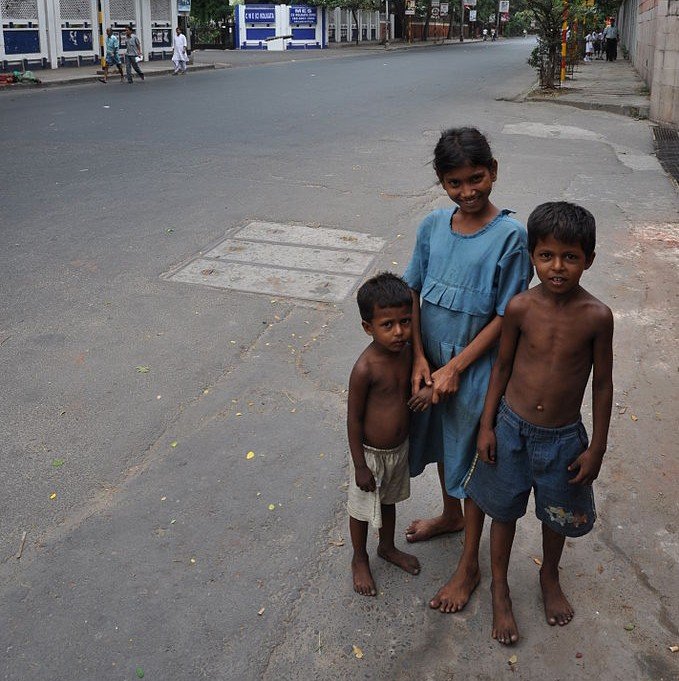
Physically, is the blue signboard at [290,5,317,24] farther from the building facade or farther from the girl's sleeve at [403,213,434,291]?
the girl's sleeve at [403,213,434,291]

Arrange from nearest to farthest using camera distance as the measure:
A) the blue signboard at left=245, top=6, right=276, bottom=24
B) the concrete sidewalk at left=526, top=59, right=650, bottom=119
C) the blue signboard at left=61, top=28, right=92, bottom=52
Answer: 1. the concrete sidewalk at left=526, top=59, right=650, bottom=119
2. the blue signboard at left=61, top=28, right=92, bottom=52
3. the blue signboard at left=245, top=6, right=276, bottom=24

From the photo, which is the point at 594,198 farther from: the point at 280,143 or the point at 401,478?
the point at 401,478

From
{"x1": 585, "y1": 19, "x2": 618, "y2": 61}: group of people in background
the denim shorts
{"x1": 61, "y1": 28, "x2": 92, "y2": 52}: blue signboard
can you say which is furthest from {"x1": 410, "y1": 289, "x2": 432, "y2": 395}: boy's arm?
{"x1": 585, "y1": 19, "x2": 618, "y2": 61}: group of people in background

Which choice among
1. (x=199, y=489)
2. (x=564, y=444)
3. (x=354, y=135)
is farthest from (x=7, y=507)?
(x=354, y=135)

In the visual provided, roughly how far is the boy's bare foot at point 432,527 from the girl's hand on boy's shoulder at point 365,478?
540mm

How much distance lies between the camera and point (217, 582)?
9.02 ft

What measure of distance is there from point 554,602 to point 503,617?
0.20 m

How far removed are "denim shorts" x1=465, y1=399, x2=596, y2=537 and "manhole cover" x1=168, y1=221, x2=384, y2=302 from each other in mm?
3216

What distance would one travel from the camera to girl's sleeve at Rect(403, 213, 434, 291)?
2600 mm

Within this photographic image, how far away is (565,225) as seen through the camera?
2.13m

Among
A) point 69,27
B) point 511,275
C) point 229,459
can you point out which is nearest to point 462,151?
point 511,275

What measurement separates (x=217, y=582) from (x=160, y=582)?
0.20 metres

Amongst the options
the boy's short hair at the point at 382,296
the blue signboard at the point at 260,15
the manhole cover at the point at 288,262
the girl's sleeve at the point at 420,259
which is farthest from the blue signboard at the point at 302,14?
the boy's short hair at the point at 382,296

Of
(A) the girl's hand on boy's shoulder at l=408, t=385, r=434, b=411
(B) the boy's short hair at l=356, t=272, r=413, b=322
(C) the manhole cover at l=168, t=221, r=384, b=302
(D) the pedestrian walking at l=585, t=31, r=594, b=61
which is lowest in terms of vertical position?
(C) the manhole cover at l=168, t=221, r=384, b=302
